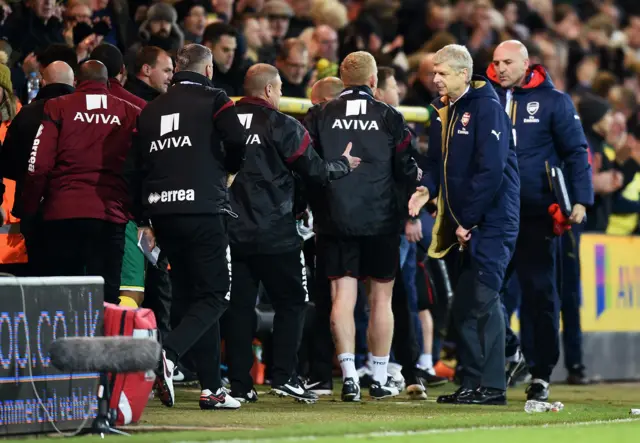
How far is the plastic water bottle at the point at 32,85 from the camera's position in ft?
35.0

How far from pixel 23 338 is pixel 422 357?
583cm

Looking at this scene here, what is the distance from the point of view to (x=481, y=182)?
9.29 metres

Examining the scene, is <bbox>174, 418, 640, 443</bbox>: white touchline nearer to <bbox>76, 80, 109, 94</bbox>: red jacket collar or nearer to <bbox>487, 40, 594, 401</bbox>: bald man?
<bbox>487, 40, 594, 401</bbox>: bald man

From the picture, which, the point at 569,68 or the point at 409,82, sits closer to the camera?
the point at 409,82

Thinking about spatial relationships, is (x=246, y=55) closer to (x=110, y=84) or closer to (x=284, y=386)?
(x=110, y=84)

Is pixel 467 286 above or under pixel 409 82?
under

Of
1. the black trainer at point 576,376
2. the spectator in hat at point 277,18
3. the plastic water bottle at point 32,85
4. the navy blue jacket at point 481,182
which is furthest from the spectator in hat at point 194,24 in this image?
the black trainer at point 576,376

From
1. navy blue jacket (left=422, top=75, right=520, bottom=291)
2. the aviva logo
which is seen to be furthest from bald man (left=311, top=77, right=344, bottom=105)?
the aviva logo

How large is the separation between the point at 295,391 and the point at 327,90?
2.46m

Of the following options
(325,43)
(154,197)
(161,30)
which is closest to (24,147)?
(154,197)

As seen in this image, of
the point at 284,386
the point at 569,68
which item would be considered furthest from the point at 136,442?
the point at 569,68

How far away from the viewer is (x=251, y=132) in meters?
9.48

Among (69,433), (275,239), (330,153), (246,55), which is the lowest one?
(69,433)

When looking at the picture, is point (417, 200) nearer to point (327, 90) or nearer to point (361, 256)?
point (361, 256)
